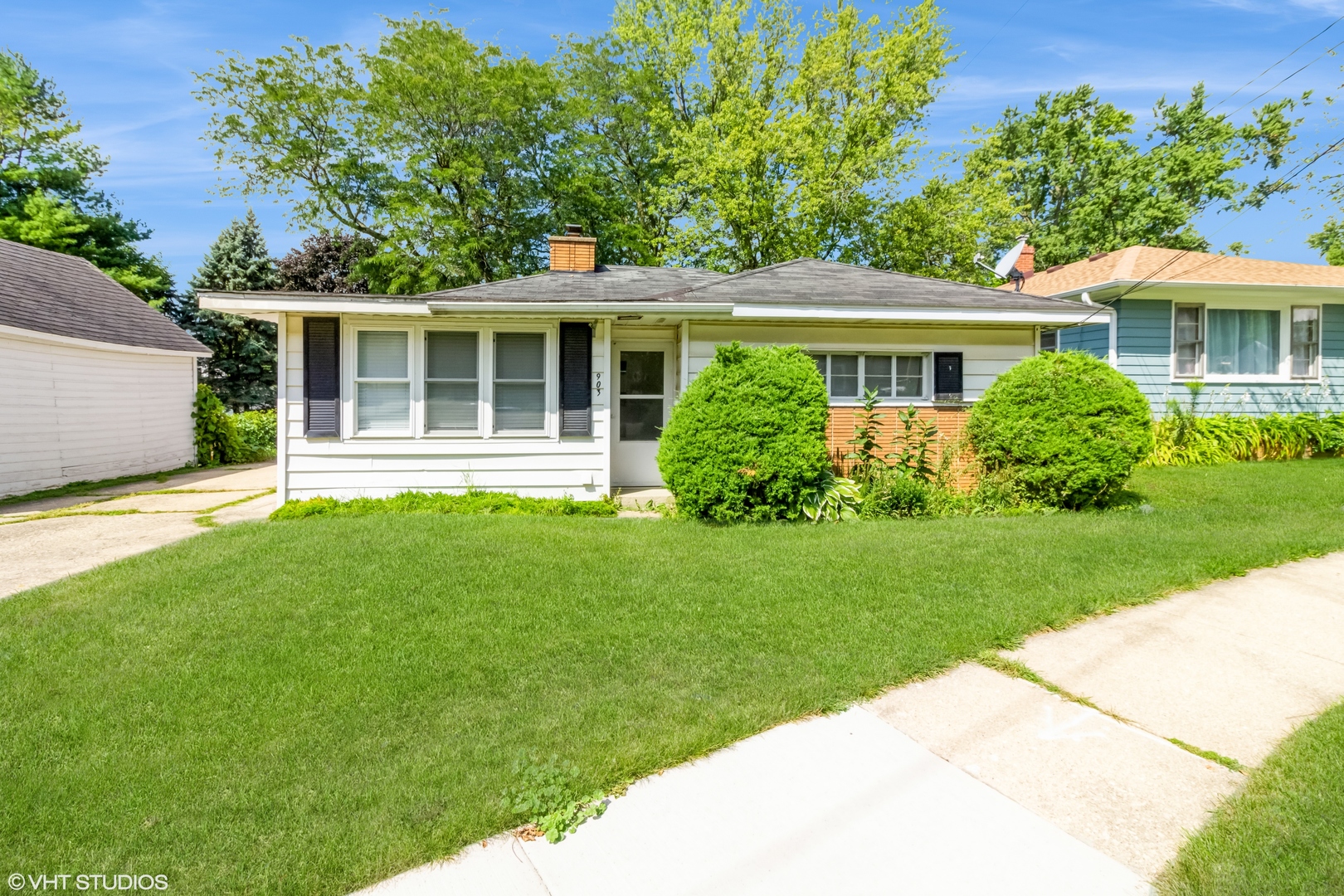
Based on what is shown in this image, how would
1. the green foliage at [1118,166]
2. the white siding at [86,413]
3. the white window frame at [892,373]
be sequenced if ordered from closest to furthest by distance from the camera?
1. the white window frame at [892,373]
2. the white siding at [86,413]
3. the green foliage at [1118,166]

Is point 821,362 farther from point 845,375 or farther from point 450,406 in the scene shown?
point 450,406

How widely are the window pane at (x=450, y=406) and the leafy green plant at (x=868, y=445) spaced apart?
5.04 m

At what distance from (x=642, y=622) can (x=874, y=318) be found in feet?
19.7

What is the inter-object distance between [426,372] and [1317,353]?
17.1m

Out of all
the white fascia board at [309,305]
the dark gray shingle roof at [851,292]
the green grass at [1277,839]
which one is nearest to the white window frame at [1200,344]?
the dark gray shingle roof at [851,292]

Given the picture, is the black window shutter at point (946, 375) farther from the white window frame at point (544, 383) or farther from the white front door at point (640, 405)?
the white window frame at point (544, 383)

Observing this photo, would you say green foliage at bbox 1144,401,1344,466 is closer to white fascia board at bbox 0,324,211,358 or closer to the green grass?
the green grass

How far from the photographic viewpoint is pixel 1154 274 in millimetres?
13195

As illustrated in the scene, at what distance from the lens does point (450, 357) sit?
350 inches

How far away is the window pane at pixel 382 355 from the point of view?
8695 mm

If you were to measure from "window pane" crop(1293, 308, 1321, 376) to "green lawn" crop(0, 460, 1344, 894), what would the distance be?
9.95 metres

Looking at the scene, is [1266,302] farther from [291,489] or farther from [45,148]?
[45,148]

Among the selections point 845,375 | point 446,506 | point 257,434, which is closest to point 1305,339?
point 845,375

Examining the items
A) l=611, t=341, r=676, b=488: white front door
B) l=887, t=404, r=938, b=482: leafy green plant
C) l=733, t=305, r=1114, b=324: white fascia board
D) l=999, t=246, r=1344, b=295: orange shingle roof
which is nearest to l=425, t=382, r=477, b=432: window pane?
l=611, t=341, r=676, b=488: white front door
